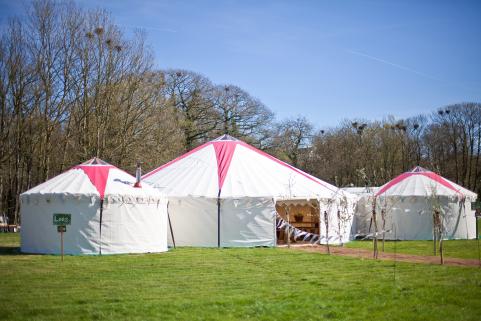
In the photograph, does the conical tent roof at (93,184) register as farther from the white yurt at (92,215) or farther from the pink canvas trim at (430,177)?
the pink canvas trim at (430,177)

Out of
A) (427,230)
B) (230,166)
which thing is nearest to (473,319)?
(230,166)

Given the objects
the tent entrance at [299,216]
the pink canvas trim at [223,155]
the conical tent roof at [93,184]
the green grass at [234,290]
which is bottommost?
the green grass at [234,290]

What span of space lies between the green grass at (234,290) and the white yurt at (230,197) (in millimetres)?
4429

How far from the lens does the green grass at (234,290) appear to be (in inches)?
274

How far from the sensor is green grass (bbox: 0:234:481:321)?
696 centimetres

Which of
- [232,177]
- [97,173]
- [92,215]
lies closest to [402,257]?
[232,177]

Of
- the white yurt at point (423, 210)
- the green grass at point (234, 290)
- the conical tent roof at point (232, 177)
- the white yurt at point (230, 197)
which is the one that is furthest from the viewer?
the white yurt at point (423, 210)

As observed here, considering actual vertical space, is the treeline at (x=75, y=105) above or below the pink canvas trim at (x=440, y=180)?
above

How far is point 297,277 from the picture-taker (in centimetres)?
995

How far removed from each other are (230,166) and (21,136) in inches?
442

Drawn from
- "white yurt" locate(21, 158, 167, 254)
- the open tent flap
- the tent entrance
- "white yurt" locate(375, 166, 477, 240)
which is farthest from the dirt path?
"white yurt" locate(375, 166, 477, 240)

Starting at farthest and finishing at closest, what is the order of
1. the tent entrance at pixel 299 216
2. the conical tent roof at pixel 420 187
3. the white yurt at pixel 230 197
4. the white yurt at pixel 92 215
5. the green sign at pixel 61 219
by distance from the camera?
the conical tent roof at pixel 420 187 → the tent entrance at pixel 299 216 → the white yurt at pixel 230 197 → the white yurt at pixel 92 215 → the green sign at pixel 61 219

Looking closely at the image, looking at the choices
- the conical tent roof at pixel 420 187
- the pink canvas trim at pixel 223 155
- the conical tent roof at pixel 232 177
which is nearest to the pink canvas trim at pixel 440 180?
the conical tent roof at pixel 420 187

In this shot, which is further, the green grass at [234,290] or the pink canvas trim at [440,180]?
the pink canvas trim at [440,180]
